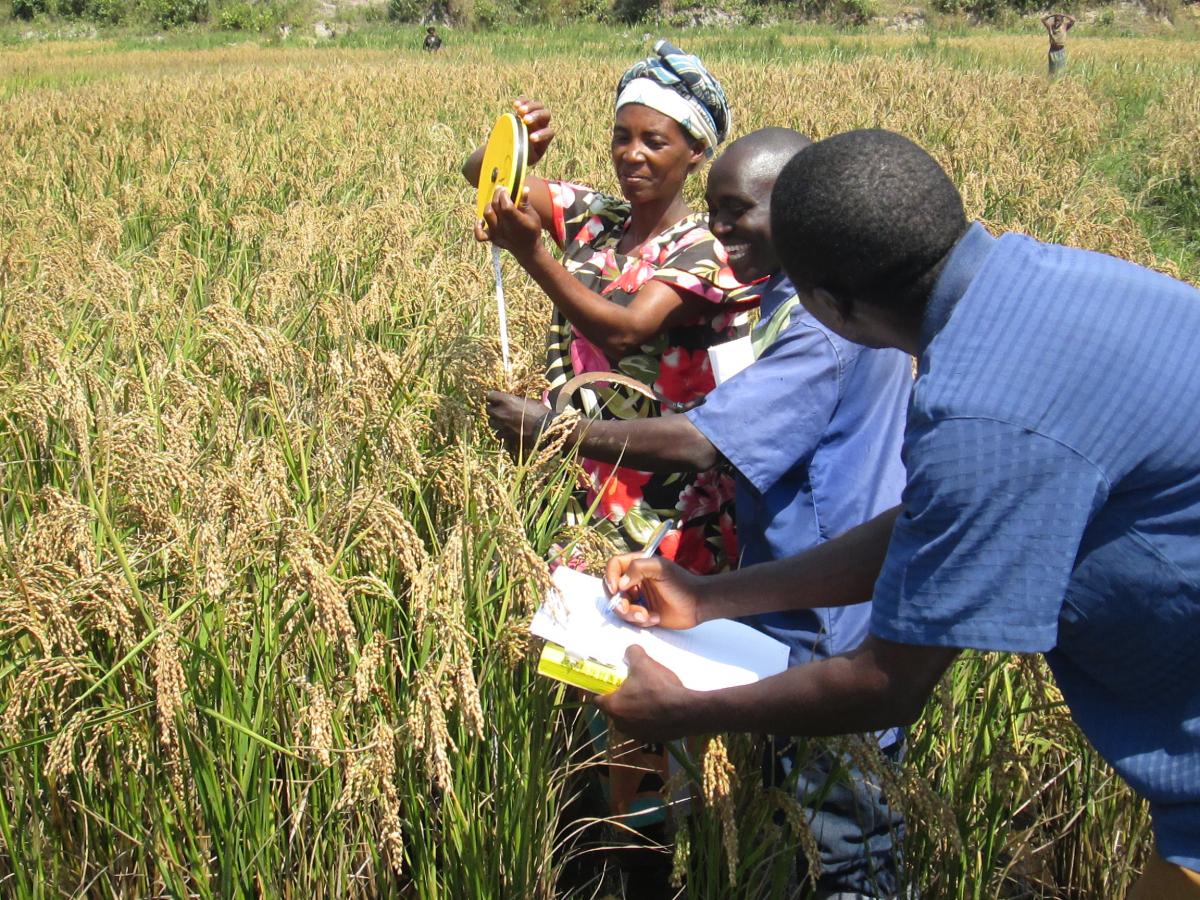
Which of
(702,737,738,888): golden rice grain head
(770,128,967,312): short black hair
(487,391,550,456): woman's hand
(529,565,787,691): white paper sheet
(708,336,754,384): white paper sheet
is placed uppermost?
(770,128,967,312): short black hair

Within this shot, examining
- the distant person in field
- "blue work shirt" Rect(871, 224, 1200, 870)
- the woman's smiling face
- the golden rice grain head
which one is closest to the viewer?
"blue work shirt" Rect(871, 224, 1200, 870)

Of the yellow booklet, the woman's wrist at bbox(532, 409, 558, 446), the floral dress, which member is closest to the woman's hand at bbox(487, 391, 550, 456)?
the woman's wrist at bbox(532, 409, 558, 446)

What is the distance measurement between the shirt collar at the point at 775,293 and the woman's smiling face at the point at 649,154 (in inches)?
19.8

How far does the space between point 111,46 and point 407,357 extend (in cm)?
3461

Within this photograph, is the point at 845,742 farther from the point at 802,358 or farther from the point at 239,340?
the point at 239,340

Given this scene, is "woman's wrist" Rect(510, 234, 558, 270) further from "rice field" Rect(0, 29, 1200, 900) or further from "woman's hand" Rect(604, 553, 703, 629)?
"woman's hand" Rect(604, 553, 703, 629)

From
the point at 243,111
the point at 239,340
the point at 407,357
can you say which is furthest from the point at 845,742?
the point at 243,111

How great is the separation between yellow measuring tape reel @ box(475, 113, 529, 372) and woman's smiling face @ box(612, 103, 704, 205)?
34 cm

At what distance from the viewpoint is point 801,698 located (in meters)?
1.49

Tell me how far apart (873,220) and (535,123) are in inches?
56.3

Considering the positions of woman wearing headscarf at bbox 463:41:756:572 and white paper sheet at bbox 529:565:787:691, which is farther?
woman wearing headscarf at bbox 463:41:756:572

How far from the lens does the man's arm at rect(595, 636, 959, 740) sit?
55.0 inches

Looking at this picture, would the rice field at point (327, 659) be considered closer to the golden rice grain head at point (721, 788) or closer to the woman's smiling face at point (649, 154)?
the golden rice grain head at point (721, 788)

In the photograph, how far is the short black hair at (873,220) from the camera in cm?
134
